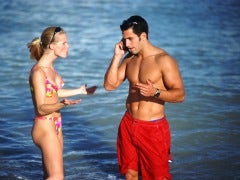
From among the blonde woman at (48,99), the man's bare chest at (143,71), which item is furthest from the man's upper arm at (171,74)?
the blonde woman at (48,99)

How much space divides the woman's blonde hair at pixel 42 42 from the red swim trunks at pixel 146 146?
1.25 meters

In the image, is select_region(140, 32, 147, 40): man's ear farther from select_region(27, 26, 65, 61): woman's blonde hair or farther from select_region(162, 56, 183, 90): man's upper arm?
select_region(27, 26, 65, 61): woman's blonde hair

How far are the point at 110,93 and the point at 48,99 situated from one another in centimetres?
619

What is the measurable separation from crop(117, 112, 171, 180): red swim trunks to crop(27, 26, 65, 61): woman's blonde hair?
125cm

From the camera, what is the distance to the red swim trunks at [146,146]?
5.47 meters

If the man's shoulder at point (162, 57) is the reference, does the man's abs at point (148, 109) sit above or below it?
below

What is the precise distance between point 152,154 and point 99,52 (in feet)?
34.8

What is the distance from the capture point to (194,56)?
49.5 feet

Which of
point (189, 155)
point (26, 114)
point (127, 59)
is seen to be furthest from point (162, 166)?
point (26, 114)

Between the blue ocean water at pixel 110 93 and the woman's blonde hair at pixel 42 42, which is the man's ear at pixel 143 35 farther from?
the blue ocean water at pixel 110 93

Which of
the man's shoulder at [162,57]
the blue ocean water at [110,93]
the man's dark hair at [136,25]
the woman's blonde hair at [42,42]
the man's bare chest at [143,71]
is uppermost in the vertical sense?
the man's dark hair at [136,25]

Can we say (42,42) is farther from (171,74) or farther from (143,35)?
(171,74)

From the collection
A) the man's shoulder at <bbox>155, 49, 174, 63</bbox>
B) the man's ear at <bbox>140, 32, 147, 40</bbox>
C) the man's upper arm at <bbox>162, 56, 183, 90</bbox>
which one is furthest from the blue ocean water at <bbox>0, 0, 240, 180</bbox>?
the man's ear at <bbox>140, 32, 147, 40</bbox>

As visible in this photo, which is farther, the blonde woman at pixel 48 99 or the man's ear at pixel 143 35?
the man's ear at pixel 143 35
